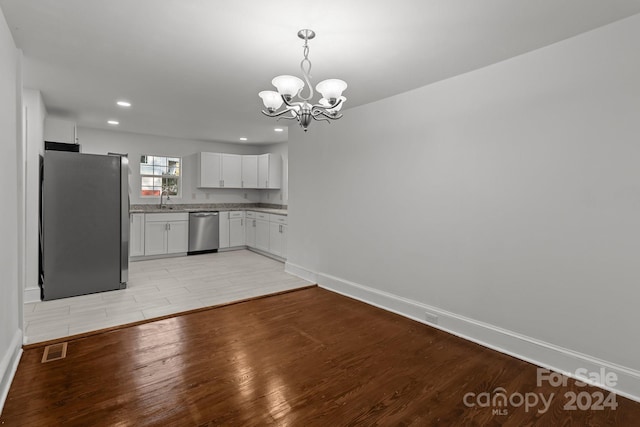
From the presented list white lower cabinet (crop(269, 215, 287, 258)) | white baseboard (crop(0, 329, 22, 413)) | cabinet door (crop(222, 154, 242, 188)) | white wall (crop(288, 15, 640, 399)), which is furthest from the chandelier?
cabinet door (crop(222, 154, 242, 188))

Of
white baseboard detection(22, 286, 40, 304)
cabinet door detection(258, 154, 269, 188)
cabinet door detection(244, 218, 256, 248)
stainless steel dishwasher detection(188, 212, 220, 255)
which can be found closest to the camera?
white baseboard detection(22, 286, 40, 304)

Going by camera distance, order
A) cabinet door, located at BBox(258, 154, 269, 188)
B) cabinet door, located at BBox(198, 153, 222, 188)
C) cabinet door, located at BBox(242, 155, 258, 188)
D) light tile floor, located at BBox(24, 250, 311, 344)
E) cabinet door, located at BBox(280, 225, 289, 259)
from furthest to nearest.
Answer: cabinet door, located at BBox(242, 155, 258, 188) < cabinet door, located at BBox(258, 154, 269, 188) < cabinet door, located at BBox(198, 153, 222, 188) < cabinet door, located at BBox(280, 225, 289, 259) < light tile floor, located at BBox(24, 250, 311, 344)

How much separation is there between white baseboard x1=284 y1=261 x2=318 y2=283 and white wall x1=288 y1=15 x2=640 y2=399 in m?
0.93

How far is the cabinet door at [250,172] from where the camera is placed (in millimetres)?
7312

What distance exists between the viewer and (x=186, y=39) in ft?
7.79

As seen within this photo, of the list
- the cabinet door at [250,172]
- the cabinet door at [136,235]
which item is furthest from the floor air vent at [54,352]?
the cabinet door at [250,172]

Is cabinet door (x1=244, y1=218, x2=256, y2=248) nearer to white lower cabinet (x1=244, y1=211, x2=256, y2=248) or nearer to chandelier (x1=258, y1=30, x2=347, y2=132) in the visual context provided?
white lower cabinet (x1=244, y1=211, x2=256, y2=248)

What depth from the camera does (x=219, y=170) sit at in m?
7.03

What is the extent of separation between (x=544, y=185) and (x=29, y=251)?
514cm

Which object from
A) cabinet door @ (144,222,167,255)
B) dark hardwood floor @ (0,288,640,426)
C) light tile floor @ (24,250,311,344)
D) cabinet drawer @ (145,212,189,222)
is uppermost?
cabinet drawer @ (145,212,189,222)

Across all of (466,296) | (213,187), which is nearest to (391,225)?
(466,296)

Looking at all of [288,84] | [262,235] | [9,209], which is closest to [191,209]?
[262,235]

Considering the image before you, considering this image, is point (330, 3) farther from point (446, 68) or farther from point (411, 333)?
point (411, 333)

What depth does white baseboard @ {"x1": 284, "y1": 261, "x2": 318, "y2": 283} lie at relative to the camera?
4.73m
